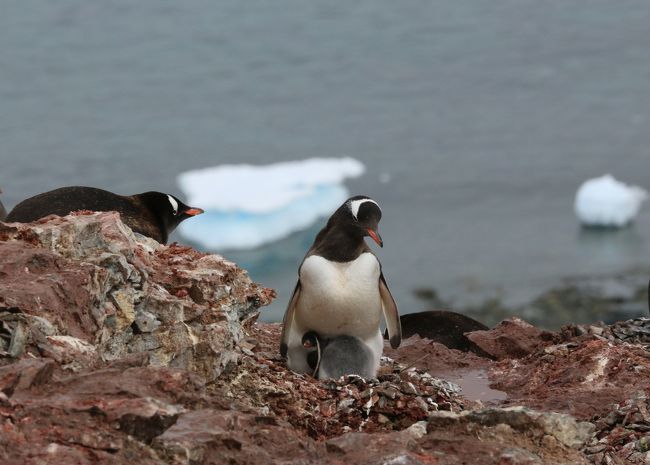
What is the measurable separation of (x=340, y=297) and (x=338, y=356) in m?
0.33

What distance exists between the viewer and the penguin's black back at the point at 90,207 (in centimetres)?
739

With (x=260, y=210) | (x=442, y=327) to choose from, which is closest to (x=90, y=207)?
(x=442, y=327)

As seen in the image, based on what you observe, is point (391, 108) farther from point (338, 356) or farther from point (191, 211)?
point (338, 356)

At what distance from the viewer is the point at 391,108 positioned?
115 ft

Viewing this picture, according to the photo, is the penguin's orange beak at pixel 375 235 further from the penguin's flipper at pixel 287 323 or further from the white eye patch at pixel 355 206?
the penguin's flipper at pixel 287 323

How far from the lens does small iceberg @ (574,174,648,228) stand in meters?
21.8

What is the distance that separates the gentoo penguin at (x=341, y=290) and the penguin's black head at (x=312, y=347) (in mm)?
23

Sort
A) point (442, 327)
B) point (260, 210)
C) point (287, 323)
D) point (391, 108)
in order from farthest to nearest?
point (391, 108) → point (260, 210) → point (442, 327) → point (287, 323)

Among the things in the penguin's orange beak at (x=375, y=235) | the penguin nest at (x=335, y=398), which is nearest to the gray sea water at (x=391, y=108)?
the penguin's orange beak at (x=375, y=235)

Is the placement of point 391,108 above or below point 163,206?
Result: below

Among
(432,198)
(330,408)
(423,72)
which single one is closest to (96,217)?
(330,408)

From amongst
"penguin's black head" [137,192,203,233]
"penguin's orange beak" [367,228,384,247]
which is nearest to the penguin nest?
"penguin's orange beak" [367,228,384,247]

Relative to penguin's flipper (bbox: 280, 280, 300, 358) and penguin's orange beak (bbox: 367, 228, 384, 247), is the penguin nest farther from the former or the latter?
penguin's orange beak (bbox: 367, 228, 384, 247)

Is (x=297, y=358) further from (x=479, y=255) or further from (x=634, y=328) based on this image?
(x=479, y=255)
